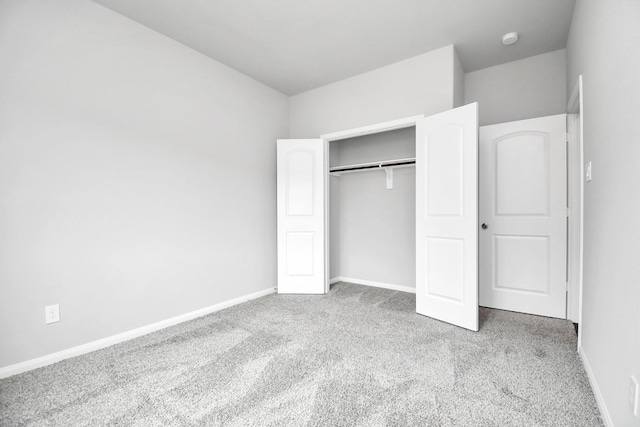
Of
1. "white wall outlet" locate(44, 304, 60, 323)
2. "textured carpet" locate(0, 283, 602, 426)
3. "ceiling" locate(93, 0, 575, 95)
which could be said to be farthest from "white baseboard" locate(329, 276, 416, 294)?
"white wall outlet" locate(44, 304, 60, 323)

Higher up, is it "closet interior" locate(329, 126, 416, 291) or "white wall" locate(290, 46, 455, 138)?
"white wall" locate(290, 46, 455, 138)

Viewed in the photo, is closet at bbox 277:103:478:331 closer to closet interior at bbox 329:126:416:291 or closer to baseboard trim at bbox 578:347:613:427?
closet interior at bbox 329:126:416:291

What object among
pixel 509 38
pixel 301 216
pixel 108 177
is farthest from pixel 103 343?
pixel 509 38

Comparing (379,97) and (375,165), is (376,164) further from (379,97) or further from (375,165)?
(379,97)

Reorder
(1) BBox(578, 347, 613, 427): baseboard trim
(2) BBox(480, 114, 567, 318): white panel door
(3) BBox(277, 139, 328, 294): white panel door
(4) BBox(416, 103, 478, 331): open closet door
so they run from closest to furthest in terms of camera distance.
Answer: (1) BBox(578, 347, 613, 427): baseboard trim < (4) BBox(416, 103, 478, 331): open closet door < (2) BBox(480, 114, 567, 318): white panel door < (3) BBox(277, 139, 328, 294): white panel door

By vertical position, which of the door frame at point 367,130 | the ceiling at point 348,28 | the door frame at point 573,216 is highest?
the ceiling at point 348,28

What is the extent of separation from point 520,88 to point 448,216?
5.88 ft

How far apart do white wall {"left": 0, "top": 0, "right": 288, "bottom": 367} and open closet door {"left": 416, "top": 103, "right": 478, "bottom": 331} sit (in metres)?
2.00

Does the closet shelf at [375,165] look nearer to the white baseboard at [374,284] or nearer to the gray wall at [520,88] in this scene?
the gray wall at [520,88]

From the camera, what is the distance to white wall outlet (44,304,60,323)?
2.00 m

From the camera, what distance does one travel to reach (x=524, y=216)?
114 inches

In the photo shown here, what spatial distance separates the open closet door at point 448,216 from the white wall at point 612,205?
2.35 feet

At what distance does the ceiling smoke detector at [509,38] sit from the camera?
2668mm

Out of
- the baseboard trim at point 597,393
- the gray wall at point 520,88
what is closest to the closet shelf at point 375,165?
the gray wall at point 520,88
